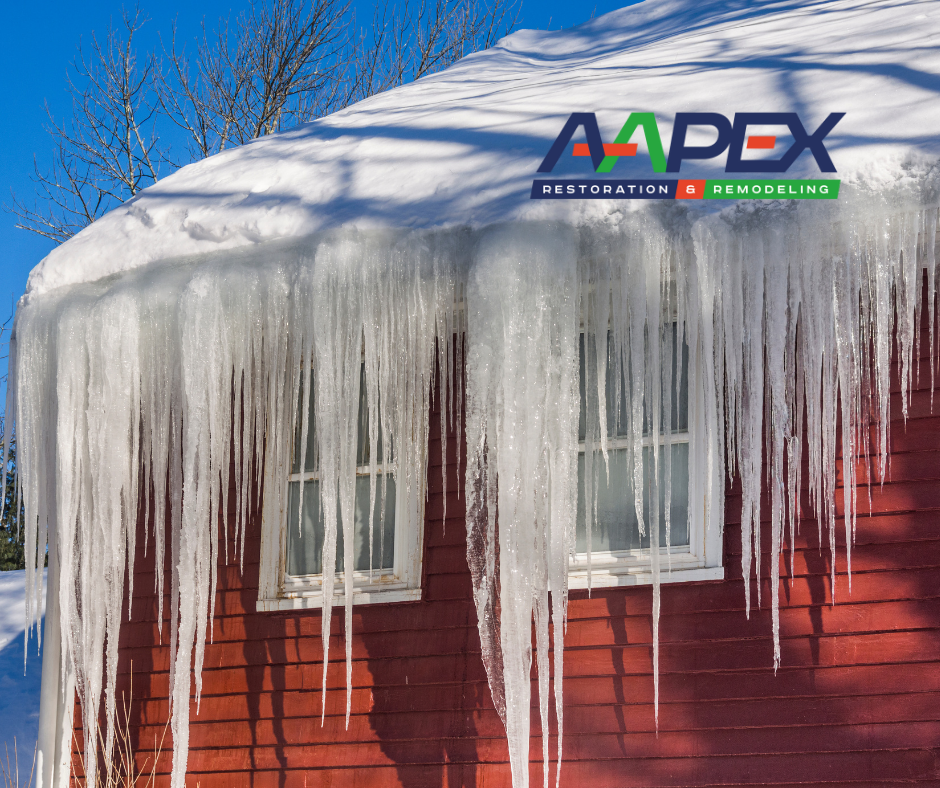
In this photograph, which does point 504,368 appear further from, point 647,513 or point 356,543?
point 356,543

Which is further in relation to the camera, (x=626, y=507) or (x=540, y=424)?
(x=626, y=507)

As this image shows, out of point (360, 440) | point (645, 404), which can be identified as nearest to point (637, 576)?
point (645, 404)

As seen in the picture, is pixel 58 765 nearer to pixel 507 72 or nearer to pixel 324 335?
pixel 324 335

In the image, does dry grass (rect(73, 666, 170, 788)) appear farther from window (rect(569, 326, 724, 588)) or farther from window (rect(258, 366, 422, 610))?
window (rect(569, 326, 724, 588))

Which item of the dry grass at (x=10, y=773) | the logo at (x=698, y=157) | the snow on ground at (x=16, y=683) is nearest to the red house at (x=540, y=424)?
the logo at (x=698, y=157)

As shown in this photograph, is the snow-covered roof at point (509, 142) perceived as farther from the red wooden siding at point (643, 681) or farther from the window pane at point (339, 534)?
the window pane at point (339, 534)

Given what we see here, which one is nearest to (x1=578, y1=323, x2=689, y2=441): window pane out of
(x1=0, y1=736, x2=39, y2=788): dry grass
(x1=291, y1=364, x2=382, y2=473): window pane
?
(x1=291, y1=364, x2=382, y2=473): window pane

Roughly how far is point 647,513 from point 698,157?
1.74 m

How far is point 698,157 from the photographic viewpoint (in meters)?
2.61

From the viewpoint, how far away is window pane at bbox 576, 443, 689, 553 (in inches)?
144

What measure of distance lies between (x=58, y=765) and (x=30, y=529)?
5.68 feet

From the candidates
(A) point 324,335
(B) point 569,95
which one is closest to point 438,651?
(A) point 324,335

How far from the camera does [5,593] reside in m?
8.39

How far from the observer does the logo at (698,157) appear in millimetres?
2490
